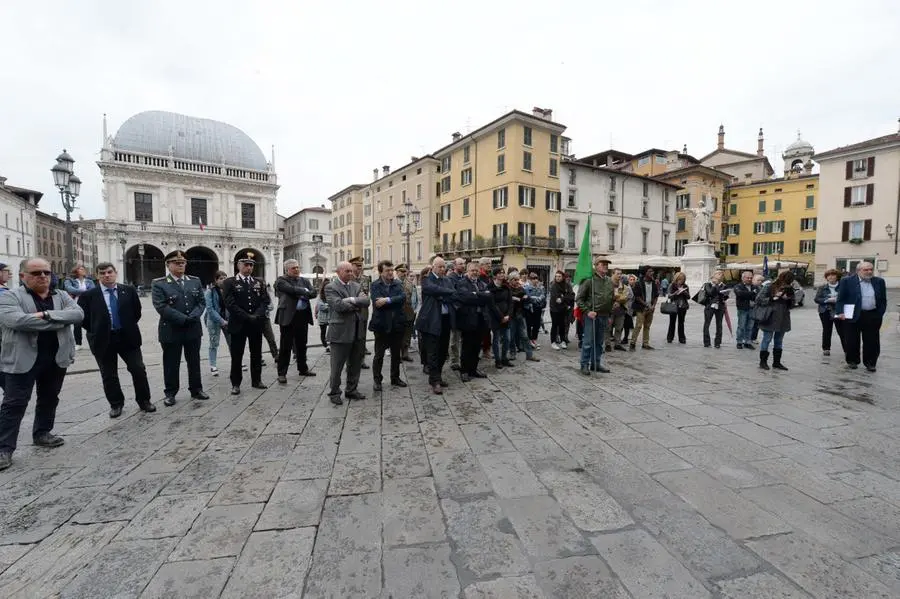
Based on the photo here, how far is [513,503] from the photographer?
9.67 ft

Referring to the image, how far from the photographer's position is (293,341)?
691 centimetres

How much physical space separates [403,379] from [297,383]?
63.0 inches

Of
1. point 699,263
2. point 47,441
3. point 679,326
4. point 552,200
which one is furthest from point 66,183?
point 552,200

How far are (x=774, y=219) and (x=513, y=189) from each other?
3363 centimetres

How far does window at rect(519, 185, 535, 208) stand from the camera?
114ft

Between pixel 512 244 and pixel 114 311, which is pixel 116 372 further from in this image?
pixel 512 244

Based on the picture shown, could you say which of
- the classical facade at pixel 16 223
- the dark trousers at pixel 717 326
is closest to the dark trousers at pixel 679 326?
the dark trousers at pixel 717 326

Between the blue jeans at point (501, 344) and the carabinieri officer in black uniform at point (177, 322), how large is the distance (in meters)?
4.37

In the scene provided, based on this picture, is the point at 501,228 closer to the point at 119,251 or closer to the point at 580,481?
the point at 580,481

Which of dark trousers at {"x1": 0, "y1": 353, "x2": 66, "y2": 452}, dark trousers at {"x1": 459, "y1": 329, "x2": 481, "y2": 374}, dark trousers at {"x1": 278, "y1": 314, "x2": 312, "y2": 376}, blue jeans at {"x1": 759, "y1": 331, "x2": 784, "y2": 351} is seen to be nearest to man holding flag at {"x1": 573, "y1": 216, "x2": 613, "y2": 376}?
dark trousers at {"x1": 459, "y1": 329, "x2": 481, "y2": 374}

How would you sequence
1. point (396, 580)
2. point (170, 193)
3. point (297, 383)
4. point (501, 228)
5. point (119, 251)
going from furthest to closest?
point (170, 193) < point (119, 251) < point (501, 228) < point (297, 383) < point (396, 580)

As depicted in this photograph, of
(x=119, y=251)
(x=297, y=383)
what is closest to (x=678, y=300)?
(x=297, y=383)

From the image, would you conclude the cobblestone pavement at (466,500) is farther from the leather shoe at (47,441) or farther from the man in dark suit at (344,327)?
the man in dark suit at (344,327)

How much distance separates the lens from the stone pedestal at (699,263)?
22.5 m
